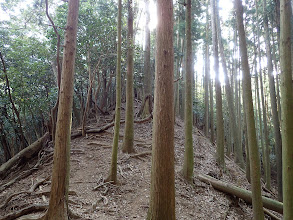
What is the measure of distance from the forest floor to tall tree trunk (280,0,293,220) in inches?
114

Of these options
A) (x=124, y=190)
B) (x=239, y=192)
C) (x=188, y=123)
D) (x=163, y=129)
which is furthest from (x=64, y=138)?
(x=239, y=192)

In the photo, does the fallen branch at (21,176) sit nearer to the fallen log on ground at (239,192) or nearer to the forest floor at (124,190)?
the forest floor at (124,190)

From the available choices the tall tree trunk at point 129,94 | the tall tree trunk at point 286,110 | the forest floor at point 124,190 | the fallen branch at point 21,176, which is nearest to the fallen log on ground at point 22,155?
the fallen branch at point 21,176

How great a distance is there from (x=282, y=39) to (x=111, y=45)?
8.53 meters

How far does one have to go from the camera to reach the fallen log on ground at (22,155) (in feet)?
24.3

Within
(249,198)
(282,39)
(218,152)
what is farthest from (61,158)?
(218,152)

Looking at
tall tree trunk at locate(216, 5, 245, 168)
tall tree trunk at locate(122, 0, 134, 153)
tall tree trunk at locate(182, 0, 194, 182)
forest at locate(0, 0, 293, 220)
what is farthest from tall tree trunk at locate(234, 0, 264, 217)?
tall tree trunk at locate(216, 5, 245, 168)

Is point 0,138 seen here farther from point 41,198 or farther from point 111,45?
point 111,45

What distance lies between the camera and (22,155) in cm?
822

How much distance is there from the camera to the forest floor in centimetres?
489

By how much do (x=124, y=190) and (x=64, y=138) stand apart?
123 inches

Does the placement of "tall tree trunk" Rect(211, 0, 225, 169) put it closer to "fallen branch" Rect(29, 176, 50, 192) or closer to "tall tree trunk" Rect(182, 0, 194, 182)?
"tall tree trunk" Rect(182, 0, 194, 182)

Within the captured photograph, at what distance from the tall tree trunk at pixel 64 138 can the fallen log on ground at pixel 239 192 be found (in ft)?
16.6

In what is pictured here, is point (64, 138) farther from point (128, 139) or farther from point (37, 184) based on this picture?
point (128, 139)
